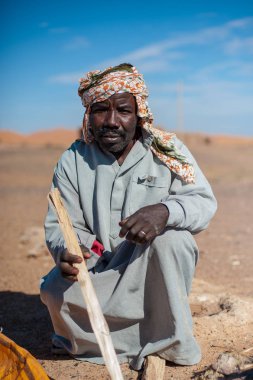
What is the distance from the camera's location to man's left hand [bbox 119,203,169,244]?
110 inches

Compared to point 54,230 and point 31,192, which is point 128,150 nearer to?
point 54,230

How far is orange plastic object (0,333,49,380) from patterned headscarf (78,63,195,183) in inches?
53.8

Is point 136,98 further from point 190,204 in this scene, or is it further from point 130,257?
point 130,257

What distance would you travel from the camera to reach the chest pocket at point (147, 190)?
3250 mm

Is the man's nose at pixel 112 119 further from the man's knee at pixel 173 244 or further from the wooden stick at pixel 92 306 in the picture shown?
the man's knee at pixel 173 244

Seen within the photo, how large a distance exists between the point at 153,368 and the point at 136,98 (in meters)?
1.62

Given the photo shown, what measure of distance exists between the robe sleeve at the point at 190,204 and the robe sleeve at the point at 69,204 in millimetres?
551

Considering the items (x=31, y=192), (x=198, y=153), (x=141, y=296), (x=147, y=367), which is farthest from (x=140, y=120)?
(x=198, y=153)

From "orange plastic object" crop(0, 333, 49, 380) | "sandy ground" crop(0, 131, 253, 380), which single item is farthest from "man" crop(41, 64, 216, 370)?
"orange plastic object" crop(0, 333, 49, 380)

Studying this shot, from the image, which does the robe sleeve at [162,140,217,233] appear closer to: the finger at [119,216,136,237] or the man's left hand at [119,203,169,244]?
the man's left hand at [119,203,169,244]

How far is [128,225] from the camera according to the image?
278 cm

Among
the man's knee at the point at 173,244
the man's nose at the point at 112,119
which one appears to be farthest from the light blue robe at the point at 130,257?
the man's nose at the point at 112,119

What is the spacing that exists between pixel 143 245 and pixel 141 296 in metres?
0.33

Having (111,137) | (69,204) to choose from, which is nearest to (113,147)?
(111,137)
